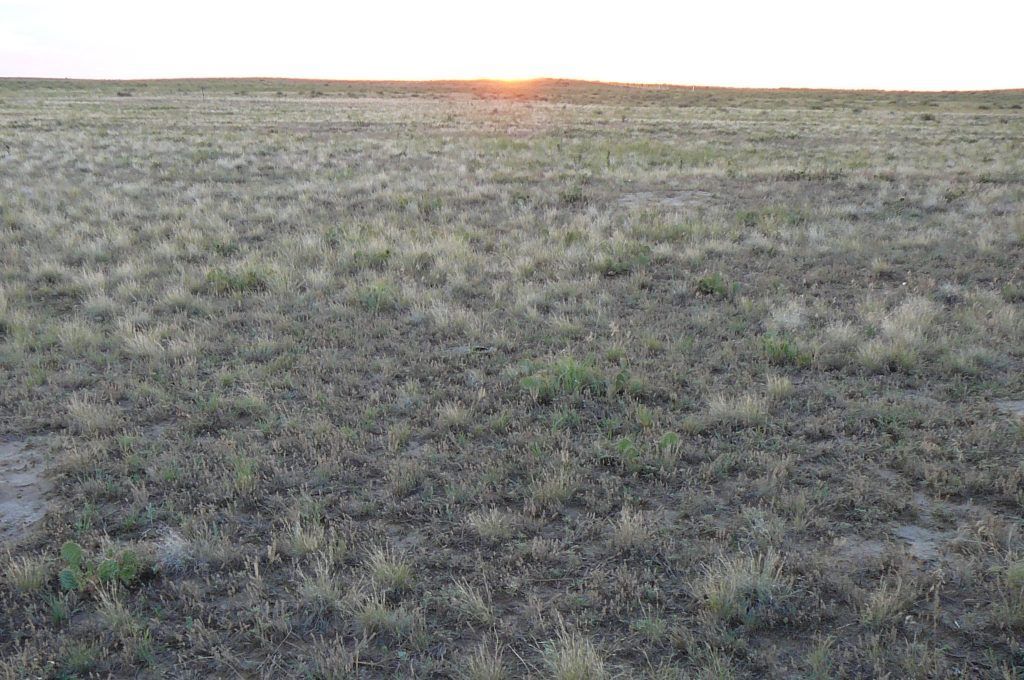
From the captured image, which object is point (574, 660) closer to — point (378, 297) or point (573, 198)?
point (378, 297)

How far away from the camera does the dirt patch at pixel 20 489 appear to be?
4285 millimetres

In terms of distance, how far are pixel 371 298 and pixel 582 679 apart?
5.91 metres

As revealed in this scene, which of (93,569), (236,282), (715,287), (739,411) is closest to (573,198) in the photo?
(715,287)

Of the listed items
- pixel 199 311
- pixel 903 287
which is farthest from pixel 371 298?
pixel 903 287

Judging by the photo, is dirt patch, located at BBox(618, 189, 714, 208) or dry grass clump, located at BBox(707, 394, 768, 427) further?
dirt patch, located at BBox(618, 189, 714, 208)

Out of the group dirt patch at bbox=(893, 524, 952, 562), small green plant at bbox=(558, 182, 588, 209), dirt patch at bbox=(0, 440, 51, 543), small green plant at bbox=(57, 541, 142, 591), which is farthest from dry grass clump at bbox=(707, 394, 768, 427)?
small green plant at bbox=(558, 182, 588, 209)

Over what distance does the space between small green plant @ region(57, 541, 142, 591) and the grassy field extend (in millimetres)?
16

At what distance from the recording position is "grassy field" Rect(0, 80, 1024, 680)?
340cm

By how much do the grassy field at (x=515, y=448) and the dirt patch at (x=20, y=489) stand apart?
21 millimetres

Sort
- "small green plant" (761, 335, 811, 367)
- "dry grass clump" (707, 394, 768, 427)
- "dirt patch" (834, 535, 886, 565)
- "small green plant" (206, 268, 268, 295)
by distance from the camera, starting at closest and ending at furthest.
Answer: "dirt patch" (834, 535, 886, 565) → "dry grass clump" (707, 394, 768, 427) → "small green plant" (761, 335, 811, 367) → "small green plant" (206, 268, 268, 295)

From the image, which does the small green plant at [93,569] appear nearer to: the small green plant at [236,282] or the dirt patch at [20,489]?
the dirt patch at [20,489]

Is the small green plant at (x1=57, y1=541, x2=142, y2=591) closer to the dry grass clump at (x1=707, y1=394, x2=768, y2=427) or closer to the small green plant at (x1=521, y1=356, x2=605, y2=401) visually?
the small green plant at (x1=521, y1=356, x2=605, y2=401)

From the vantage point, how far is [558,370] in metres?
6.02

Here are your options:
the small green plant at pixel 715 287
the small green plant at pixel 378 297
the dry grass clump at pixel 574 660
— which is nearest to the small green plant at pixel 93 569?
the dry grass clump at pixel 574 660
